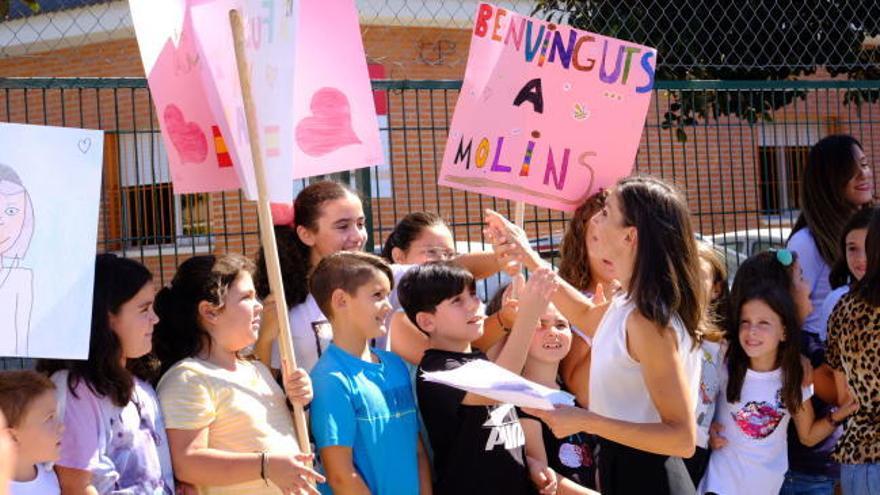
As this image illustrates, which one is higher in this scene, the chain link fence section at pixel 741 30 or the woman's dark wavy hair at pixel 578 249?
the chain link fence section at pixel 741 30

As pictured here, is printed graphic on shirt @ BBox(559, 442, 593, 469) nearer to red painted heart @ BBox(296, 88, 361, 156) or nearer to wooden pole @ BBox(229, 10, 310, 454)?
wooden pole @ BBox(229, 10, 310, 454)

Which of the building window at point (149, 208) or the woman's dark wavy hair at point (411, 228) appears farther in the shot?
the building window at point (149, 208)

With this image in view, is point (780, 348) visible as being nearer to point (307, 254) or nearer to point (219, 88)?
point (307, 254)

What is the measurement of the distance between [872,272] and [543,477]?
1.37 meters

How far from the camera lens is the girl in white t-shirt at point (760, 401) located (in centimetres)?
486

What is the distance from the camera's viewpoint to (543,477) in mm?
4164

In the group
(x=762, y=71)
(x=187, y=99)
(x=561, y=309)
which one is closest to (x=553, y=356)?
(x=561, y=309)

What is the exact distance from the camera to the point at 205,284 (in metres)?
3.99

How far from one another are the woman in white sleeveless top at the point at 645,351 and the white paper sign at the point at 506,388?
0.08 m

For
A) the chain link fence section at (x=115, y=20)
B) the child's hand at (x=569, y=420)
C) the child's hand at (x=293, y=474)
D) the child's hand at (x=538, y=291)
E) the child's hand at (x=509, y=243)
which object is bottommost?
the child's hand at (x=293, y=474)

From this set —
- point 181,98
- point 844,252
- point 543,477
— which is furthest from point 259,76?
point 844,252

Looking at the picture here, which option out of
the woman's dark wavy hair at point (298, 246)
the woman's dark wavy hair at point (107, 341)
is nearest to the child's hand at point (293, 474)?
the woman's dark wavy hair at point (107, 341)

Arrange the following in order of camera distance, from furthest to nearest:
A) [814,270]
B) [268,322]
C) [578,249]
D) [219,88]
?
[814,270] < [578,249] < [268,322] < [219,88]

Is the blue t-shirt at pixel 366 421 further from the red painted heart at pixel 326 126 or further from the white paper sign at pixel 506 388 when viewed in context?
the red painted heart at pixel 326 126
